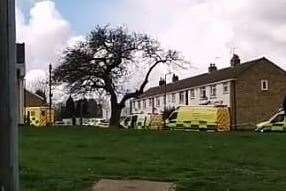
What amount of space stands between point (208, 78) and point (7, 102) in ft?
281

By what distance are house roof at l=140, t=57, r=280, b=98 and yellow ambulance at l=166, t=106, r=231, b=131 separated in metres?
24.1

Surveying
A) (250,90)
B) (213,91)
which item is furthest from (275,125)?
(213,91)

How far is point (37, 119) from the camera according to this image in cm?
7925

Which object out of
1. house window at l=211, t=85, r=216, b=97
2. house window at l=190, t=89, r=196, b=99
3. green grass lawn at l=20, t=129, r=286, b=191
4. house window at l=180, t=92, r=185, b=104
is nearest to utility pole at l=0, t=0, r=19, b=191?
green grass lawn at l=20, t=129, r=286, b=191

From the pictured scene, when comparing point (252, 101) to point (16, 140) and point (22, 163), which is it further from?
point (16, 140)

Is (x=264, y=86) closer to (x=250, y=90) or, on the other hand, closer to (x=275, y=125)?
(x=250, y=90)

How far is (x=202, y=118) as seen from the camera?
182ft

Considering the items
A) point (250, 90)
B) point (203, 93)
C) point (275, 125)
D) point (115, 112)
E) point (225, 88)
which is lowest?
point (275, 125)

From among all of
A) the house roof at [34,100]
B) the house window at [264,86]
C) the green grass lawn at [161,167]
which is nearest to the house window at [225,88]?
the house window at [264,86]

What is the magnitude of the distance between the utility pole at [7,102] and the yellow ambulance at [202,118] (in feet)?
159

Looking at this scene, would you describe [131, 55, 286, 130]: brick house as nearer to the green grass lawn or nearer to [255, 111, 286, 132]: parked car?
[255, 111, 286, 132]: parked car

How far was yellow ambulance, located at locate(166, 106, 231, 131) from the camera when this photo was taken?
54719 millimetres

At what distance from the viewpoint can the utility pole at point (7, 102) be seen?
5852 mm

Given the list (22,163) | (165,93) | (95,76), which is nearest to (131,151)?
(22,163)
